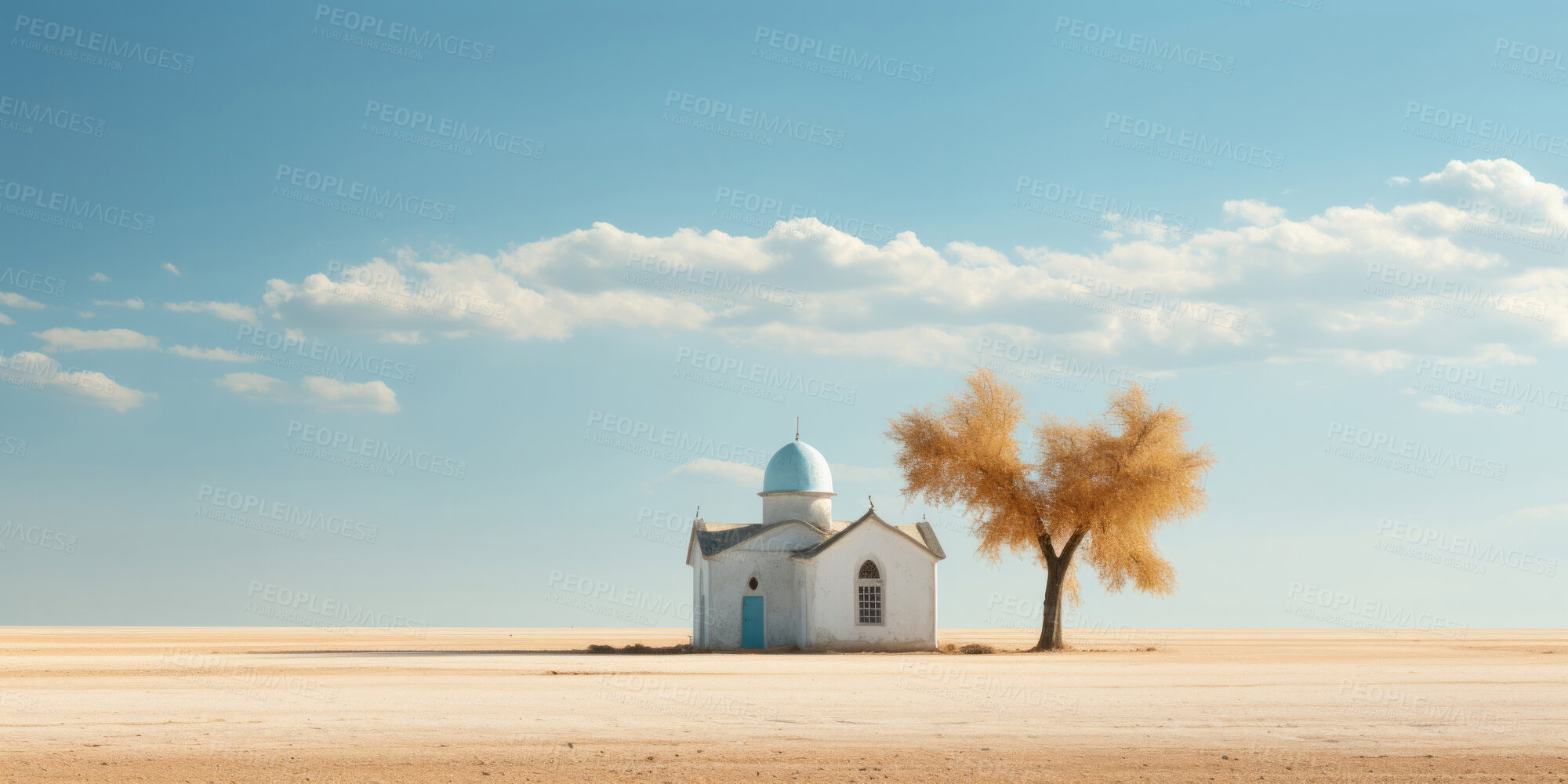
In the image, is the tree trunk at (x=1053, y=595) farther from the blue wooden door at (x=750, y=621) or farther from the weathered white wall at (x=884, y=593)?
the blue wooden door at (x=750, y=621)

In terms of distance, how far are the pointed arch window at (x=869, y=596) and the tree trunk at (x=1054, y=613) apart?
665 cm

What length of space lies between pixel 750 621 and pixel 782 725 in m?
25.2

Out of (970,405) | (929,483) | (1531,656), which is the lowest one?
(1531,656)

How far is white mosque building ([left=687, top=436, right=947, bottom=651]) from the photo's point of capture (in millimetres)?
40562

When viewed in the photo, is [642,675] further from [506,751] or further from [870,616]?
[870,616]

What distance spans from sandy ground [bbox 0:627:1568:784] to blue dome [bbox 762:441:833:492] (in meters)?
14.9

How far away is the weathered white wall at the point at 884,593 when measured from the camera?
4041cm

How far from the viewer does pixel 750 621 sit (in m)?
41.6

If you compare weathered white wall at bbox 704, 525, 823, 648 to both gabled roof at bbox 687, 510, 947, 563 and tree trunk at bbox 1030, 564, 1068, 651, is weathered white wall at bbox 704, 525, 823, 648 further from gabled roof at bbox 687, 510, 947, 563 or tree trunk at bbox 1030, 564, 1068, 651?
tree trunk at bbox 1030, 564, 1068, 651

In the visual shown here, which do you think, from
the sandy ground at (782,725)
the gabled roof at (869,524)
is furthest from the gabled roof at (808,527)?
the sandy ground at (782,725)

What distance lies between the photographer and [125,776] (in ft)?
42.1

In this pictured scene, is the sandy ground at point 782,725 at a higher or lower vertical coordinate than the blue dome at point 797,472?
lower

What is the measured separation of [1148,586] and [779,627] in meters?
13.8

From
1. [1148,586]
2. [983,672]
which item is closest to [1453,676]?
[983,672]
